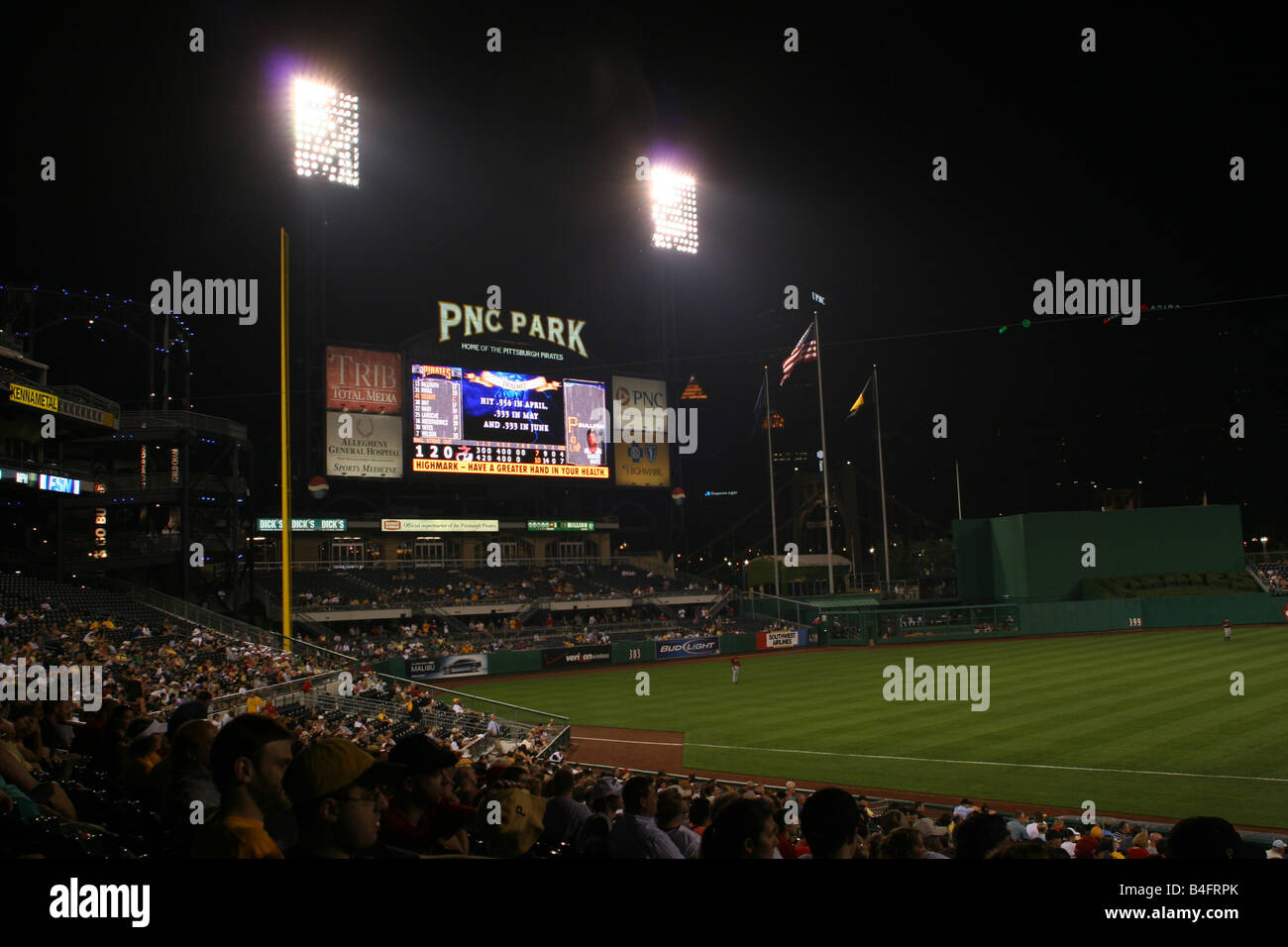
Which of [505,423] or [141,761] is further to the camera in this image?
[505,423]

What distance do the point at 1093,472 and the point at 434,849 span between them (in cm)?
9467

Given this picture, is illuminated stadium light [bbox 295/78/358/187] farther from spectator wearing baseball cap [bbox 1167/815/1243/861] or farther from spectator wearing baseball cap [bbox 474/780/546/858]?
spectator wearing baseball cap [bbox 1167/815/1243/861]

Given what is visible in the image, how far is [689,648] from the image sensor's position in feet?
148

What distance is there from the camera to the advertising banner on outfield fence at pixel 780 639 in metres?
47.3

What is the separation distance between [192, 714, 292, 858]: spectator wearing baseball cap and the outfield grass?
13176 millimetres

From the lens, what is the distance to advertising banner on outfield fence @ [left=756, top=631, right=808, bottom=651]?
47281 mm

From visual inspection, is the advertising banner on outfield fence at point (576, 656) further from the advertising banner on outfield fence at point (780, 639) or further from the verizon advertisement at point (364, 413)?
the verizon advertisement at point (364, 413)

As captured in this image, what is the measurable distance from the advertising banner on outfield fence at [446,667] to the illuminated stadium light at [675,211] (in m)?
30.0

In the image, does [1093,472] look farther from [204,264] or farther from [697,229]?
[204,264]

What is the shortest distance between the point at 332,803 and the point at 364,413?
4540 cm

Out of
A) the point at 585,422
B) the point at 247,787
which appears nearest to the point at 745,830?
the point at 247,787

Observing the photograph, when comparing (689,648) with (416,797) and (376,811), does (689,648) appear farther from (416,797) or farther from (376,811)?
(376,811)

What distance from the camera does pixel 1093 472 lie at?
88.6m

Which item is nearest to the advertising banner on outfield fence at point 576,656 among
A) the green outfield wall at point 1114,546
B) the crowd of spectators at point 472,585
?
the crowd of spectators at point 472,585
